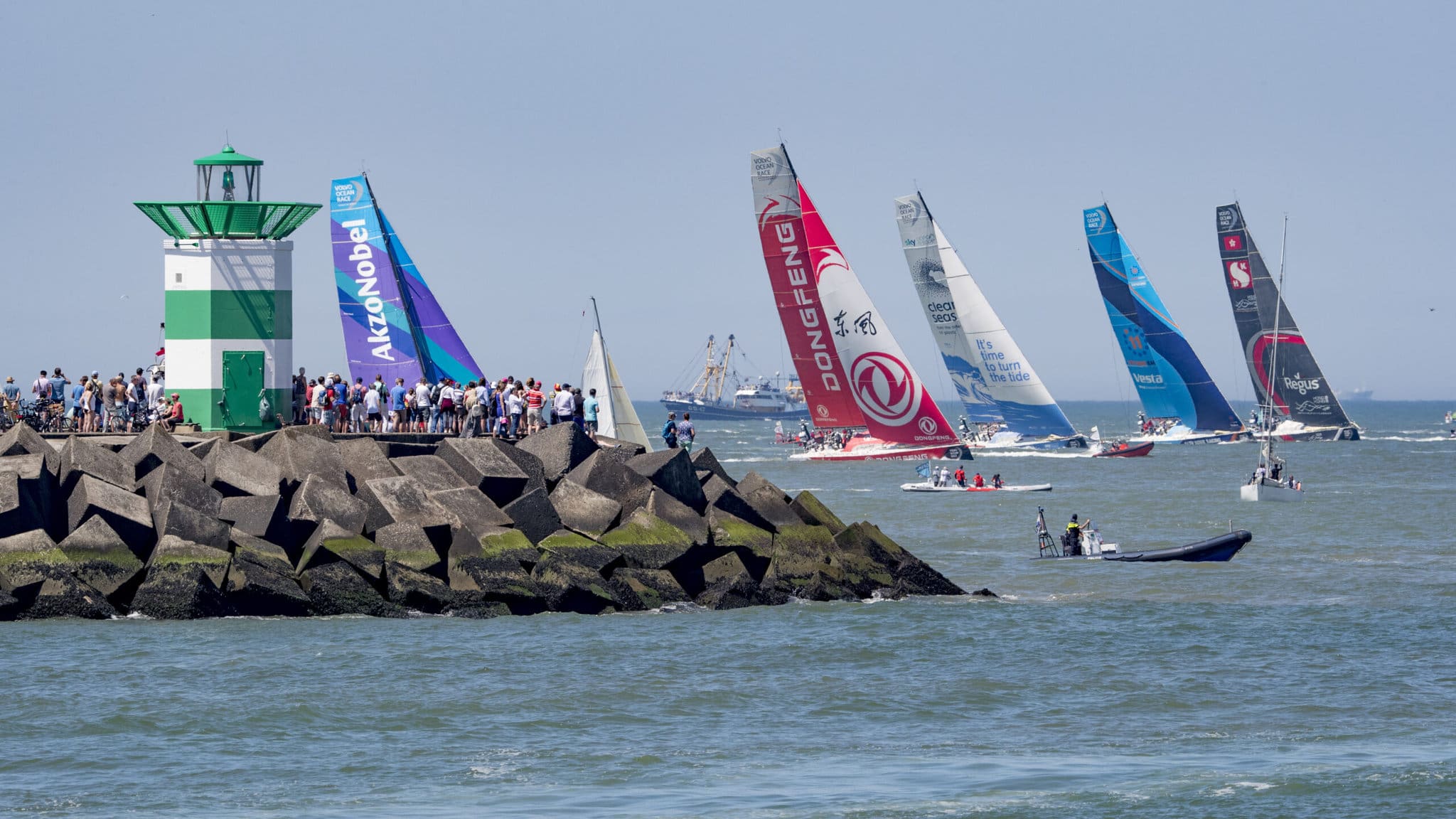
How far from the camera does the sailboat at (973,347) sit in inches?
3292

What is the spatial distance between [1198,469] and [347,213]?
4711 centimetres

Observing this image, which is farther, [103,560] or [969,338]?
[969,338]

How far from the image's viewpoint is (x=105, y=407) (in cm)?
3216

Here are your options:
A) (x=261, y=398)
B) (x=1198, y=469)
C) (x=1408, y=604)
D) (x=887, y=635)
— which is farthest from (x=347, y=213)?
(x=1198, y=469)

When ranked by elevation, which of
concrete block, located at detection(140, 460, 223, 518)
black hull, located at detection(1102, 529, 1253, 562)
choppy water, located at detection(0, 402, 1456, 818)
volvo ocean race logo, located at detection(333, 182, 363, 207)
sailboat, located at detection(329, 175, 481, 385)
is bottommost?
choppy water, located at detection(0, 402, 1456, 818)

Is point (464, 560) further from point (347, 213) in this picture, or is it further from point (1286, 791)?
point (347, 213)

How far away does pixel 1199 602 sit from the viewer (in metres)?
29.8

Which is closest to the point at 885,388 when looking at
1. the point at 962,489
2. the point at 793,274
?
the point at 793,274

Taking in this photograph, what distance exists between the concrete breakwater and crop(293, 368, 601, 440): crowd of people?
3.62m

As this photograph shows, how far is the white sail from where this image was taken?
49.8 metres

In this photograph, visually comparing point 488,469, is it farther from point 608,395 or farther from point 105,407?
point 608,395

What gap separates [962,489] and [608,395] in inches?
698

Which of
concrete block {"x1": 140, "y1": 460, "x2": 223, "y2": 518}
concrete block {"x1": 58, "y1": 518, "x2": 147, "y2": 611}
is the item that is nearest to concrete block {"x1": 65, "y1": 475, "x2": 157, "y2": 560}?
concrete block {"x1": 58, "y1": 518, "x2": 147, "y2": 611}

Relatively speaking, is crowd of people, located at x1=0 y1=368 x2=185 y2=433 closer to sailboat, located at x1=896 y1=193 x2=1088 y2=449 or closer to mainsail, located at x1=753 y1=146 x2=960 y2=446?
mainsail, located at x1=753 y1=146 x2=960 y2=446
